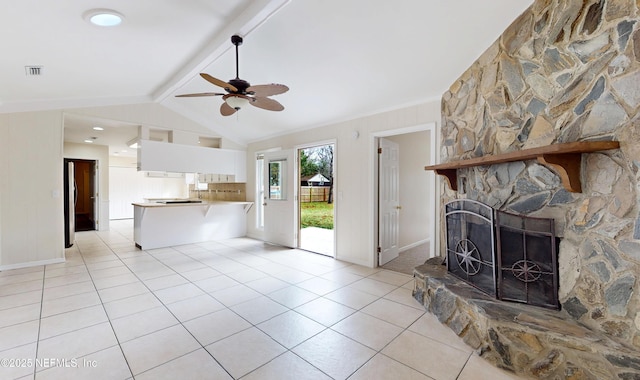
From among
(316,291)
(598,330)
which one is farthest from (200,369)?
(598,330)

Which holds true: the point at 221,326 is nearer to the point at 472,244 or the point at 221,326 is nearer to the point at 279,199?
the point at 472,244

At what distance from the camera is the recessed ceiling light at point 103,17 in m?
2.43

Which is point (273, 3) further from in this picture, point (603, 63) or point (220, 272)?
point (220, 272)

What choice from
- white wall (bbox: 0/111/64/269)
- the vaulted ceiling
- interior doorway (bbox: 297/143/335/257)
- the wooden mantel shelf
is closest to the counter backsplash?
interior doorway (bbox: 297/143/335/257)

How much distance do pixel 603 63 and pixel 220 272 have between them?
446 cm

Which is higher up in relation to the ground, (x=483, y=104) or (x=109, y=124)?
(x=109, y=124)

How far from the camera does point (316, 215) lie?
11109mm

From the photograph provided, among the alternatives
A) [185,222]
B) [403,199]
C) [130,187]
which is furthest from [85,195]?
[403,199]

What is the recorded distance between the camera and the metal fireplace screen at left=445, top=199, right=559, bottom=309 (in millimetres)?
2094

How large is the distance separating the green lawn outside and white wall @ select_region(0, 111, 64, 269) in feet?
16.9

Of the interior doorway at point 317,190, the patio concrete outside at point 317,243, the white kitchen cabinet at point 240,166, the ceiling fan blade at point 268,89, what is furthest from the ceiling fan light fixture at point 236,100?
the interior doorway at point 317,190

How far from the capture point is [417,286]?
304 cm

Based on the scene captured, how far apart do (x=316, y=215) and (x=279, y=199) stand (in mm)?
5339

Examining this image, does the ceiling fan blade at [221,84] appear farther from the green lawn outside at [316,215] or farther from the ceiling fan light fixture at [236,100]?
the green lawn outside at [316,215]
